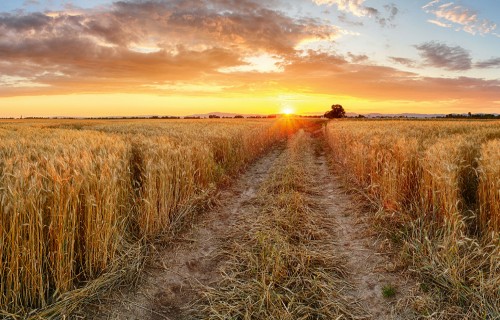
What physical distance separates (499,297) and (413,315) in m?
0.98

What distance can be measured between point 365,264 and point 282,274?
1.47 metres

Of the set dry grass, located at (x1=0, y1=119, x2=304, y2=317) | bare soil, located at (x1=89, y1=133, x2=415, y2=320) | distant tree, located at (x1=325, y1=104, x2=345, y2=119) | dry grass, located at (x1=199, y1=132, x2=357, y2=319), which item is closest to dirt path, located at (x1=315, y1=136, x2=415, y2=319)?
bare soil, located at (x1=89, y1=133, x2=415, y2=320)

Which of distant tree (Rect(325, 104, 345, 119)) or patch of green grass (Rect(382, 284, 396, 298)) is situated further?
distant tree (Rect(325, 104, 345, 119))

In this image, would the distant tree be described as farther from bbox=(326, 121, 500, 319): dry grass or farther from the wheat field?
the wheat field

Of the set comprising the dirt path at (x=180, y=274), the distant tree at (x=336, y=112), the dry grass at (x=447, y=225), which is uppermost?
the distant tree at (x=336, y=112)

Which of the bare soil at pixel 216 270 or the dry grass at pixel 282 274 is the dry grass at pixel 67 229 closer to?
the bare soil at pixel 216 270

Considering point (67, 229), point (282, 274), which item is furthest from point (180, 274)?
point (67, 229)

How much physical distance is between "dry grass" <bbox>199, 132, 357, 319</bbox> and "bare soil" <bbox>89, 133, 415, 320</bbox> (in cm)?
23

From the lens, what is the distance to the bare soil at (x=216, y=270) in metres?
3.83

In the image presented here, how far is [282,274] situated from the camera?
434cm

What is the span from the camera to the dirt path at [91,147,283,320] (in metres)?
3.80

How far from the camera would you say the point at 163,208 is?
5.92 meters

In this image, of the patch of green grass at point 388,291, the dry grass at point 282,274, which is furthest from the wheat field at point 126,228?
the dry grass at point 282,274

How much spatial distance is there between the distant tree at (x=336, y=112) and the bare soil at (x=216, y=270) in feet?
363
